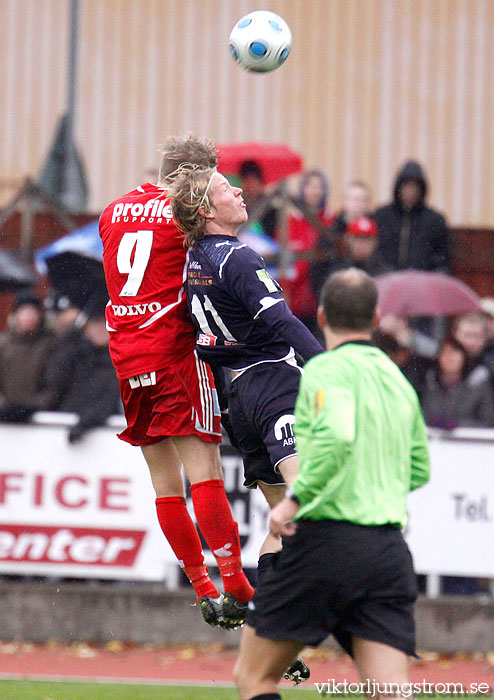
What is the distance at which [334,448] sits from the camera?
4.34 m

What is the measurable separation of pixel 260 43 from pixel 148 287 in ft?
5.07

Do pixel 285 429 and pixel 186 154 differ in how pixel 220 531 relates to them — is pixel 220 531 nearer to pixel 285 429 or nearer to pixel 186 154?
pixel 285 429

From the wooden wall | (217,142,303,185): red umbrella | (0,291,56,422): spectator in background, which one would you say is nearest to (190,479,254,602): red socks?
(0,291,56,422): spectator in background

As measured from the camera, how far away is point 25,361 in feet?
32.6

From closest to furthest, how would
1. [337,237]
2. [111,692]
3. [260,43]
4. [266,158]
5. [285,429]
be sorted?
[285,429] → [260,43] → [111,692] → [337,237] → [266,158]

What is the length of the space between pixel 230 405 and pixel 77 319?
4.11 m

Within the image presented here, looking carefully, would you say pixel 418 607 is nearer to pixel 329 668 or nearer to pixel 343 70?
pixel 329 668

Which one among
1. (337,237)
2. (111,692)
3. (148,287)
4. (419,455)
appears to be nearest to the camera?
(419,455)

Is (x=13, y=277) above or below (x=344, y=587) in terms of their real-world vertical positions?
above

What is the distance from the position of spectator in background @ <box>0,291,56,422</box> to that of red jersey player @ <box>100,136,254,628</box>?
12.5 feet

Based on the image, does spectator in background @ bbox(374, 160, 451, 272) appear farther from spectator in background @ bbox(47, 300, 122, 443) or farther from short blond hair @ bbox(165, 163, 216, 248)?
short blond hair @ bbox(165, 163, 216, 248)

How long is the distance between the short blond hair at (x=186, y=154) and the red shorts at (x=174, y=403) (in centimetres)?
93

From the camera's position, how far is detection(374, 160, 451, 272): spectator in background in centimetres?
1023

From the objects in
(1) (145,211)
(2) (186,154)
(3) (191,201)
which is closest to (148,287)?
(1) (145,211)
